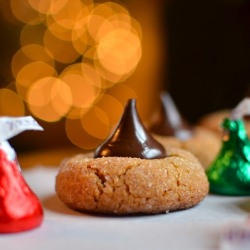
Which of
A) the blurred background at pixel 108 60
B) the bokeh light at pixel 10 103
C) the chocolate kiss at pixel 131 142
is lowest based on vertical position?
the bokeh light at pixel 10 103

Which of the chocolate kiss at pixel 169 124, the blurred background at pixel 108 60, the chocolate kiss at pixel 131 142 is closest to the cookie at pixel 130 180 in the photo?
the chocolate kiss at pixel 131 142

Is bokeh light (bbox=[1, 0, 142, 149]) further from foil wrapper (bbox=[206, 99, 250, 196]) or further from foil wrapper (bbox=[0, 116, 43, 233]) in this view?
foil wrapper (bbox=[0, 116, 43, 233])

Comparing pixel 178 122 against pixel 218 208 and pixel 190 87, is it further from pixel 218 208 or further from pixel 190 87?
pixel 190 87

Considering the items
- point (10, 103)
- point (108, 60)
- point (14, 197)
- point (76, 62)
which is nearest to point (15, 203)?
point (14, 197)

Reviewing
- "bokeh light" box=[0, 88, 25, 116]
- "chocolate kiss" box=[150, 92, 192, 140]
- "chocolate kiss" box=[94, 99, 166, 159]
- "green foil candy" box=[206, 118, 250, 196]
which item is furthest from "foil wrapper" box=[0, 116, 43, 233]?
"bokeh light" box=[0, 88, 25, 116]

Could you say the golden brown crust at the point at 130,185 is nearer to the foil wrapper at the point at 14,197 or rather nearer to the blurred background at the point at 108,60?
the foil wrapper at the point at 14,197

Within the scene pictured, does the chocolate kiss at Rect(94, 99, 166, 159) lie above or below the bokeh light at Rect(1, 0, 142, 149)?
above

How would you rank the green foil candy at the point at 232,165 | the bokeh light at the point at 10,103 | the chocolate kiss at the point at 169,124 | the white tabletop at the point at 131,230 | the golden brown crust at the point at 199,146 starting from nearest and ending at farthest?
1. the white tabletop at the point at 131,230
2. the green foil candy at the point at 232,165
3. the golden brown crust at the point at 199,146
4. the chocolate kiss at the point at 169,124
5. the bokeh light at the point at 10,103

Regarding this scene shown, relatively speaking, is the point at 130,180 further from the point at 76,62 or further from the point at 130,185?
the point at 76,62

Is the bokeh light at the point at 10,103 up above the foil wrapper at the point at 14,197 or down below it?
below
